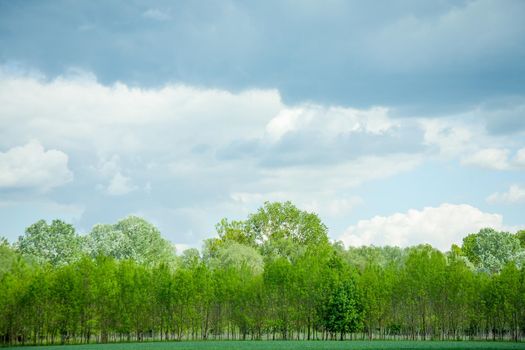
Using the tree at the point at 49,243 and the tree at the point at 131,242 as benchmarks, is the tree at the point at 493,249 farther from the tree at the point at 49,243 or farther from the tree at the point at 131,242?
the tree at the point at 49,243

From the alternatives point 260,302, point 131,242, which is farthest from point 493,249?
point 131,242

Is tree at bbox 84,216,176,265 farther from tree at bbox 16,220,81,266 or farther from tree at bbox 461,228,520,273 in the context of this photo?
tree at bbox 461,228,520,273

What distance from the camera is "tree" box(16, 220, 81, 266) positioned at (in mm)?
97062

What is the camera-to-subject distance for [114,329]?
7100 cm

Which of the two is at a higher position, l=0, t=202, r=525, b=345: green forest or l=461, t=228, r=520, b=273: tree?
l=461, t=228, r=520, b=273: tree

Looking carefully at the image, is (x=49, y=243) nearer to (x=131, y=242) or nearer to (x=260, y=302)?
(x=131, y=242)

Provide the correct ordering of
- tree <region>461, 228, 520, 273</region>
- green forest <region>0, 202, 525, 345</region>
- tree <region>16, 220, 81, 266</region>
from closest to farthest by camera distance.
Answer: green forest <region>0, 202, 525, 345</region>
tree <region>16, 220, 81, 266</region>
tree <region>461, 228, 520, 273</region>

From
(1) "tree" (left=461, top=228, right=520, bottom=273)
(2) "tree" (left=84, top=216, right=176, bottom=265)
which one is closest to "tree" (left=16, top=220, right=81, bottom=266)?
(2) "tree" (left=84, top=216, right=176, bottom=265)

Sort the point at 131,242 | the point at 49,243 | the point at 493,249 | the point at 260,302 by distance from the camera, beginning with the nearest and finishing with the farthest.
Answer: the point at 260,302, the point at 49,243, the point at 131,242, the point at 493,249

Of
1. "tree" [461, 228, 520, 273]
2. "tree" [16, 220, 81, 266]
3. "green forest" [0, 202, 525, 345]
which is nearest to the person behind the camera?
"green forest" [0, 202, 525, 345]

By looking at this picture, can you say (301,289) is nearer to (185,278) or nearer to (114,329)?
(185,278)

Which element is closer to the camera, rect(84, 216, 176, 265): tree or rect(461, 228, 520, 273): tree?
rect(84, 216, 176, 265): tree

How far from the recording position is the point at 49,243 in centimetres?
9731

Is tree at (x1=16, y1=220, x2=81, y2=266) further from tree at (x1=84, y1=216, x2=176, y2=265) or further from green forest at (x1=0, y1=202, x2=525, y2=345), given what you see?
green forest at (x1=0, y1=202, x2=525, y2=345)
